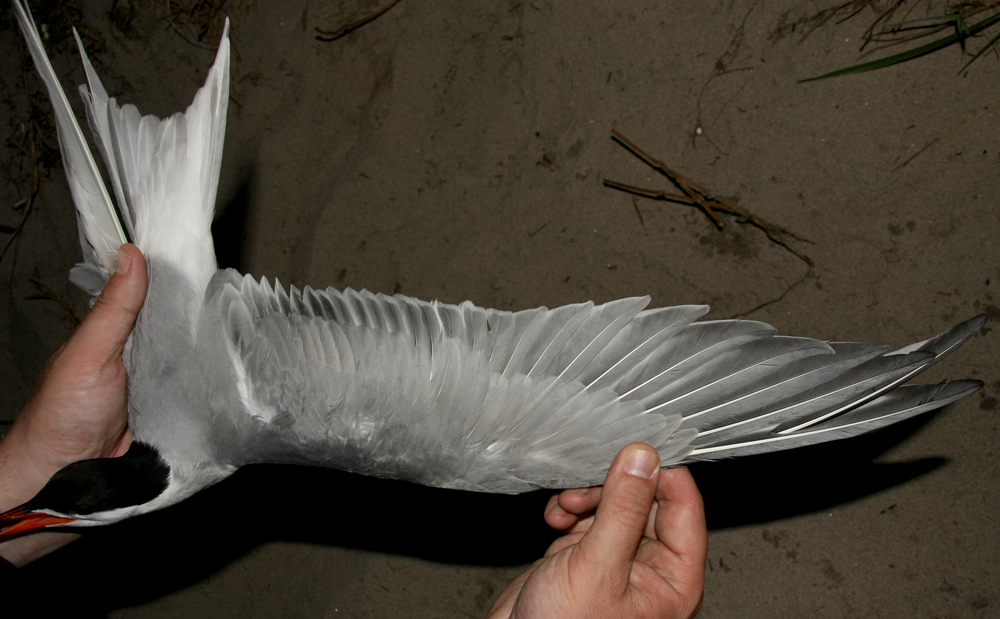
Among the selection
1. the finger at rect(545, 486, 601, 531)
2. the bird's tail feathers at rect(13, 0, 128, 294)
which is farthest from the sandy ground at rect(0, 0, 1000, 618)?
the bird's tail feathers at rect(13, 0, 128, 294)

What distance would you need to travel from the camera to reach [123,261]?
167cm

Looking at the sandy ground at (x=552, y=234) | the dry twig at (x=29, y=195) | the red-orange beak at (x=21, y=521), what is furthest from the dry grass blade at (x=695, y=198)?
the dry twig at (x=29, y=195)

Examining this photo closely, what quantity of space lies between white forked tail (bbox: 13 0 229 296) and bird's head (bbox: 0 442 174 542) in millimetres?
529

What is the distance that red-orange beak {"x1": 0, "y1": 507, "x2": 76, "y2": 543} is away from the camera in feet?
5.32

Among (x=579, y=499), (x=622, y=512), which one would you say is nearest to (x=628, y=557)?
(x=622, y=512)

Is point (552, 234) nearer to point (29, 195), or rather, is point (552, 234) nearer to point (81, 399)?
point (81, 399)

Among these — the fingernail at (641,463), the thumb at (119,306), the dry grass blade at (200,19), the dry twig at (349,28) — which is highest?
the dry grass blade at (200,19)

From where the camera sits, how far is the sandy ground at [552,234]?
2.09 metres

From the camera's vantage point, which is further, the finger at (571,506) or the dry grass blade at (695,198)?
the dry grass blade at (695,198)

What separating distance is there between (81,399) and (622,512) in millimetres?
1775

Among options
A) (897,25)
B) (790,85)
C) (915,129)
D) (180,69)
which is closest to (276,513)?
(180,69)

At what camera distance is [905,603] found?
2.10 metres

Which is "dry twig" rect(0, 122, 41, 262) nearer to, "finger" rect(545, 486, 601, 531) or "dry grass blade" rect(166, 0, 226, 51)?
"dry grass blade" rect(166, 0, 226, 51)

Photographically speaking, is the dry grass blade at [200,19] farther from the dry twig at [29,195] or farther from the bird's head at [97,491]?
the bird's head at [97,491]
